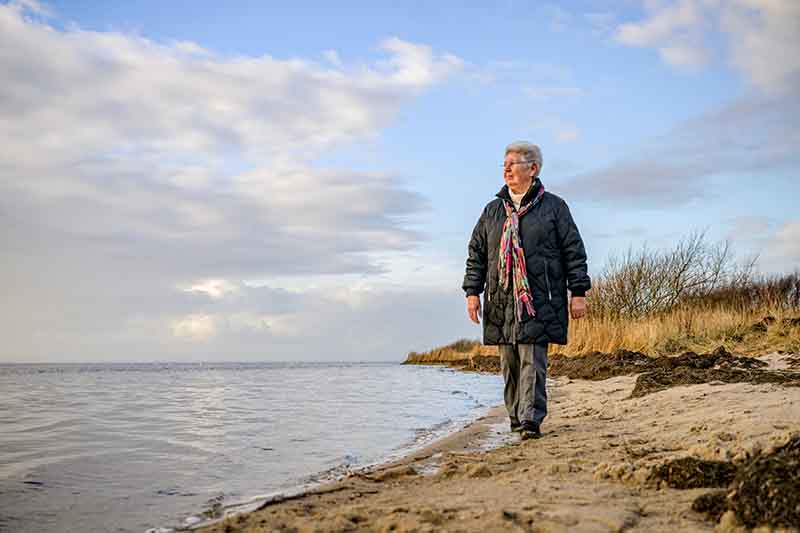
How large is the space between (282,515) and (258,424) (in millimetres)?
4427

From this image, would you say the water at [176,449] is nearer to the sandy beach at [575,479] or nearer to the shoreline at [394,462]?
the shoreline at [394,462]

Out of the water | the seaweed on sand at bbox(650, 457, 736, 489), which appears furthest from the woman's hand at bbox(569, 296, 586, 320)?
the seaweed on sand at bbox(650, 457, 736, 489)

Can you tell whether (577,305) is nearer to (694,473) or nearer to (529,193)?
(529,193)

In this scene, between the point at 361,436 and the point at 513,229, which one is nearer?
the point at 513,229

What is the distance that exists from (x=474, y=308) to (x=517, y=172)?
3.56ft

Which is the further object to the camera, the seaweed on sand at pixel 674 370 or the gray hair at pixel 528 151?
the seaweed on sand at pixel 674 370

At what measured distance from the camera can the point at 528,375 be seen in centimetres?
504

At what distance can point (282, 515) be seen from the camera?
283cm

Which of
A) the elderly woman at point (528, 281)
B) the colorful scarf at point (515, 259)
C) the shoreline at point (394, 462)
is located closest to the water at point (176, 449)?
the shoreline at point (394, 462)

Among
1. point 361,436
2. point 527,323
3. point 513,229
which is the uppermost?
point 513,229

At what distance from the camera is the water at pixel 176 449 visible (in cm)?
362

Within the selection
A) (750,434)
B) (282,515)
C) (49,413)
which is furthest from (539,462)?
(49,413)

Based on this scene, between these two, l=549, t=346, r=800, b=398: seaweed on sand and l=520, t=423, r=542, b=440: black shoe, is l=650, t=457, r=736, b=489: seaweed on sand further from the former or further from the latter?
l=549, t=346, r=800, b=398: seaweed on sand

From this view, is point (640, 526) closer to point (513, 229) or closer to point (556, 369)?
point (513, 229)
